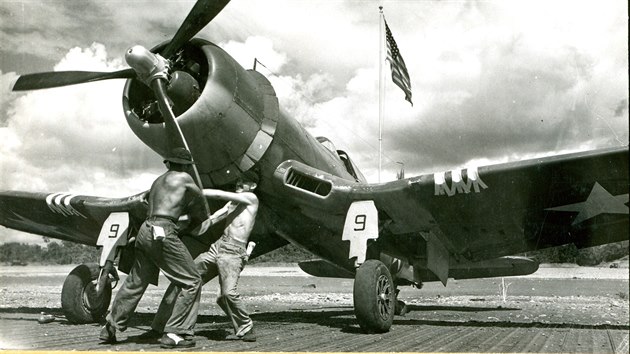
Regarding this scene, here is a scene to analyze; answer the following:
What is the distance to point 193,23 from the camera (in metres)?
5.15

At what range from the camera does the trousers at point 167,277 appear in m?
4.25

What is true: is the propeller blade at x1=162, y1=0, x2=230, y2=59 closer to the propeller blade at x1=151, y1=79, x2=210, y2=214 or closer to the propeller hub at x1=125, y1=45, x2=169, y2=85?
the propeller hub at x1=125, y1=45, x2=169, y2=85

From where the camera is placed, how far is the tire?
17.5 ft

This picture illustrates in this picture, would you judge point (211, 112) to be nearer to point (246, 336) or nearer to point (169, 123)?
point (169, 123)

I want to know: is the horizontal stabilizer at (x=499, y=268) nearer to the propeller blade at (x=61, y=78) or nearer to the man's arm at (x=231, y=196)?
Answer: the man's arm at (x=231, y=196)

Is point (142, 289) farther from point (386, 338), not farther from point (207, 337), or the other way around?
point (386, 338)

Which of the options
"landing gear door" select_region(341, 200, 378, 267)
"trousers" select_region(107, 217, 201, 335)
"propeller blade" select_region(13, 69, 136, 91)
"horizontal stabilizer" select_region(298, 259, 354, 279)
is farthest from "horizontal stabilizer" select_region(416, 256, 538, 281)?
"propeller blade" select_region(13, 69, 136, 91)

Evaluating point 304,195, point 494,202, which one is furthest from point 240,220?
point 494,202

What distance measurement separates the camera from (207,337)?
4820mm

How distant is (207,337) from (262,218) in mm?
2311

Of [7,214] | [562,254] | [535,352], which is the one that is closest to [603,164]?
[535,352]

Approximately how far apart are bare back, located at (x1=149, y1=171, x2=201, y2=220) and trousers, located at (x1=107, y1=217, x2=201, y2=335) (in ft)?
0.28

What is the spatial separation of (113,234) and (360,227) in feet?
11.2

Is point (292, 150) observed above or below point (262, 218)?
above
